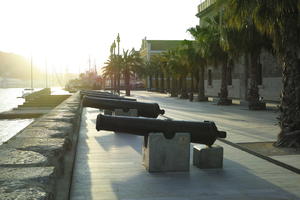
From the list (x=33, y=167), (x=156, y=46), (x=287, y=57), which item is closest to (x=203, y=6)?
(x=156, y=46)

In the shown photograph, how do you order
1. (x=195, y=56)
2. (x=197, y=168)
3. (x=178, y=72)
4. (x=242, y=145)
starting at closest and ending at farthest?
(x=197, y=168) → (x=242, y=145) → (x=195, y=56) → (x=178, y=72)

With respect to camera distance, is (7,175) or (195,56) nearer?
(7,175)

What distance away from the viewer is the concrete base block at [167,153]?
22.2 ft

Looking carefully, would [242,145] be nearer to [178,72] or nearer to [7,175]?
[7,175]

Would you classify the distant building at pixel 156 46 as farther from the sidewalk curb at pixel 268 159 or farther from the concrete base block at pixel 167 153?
the concrete base block at pixel 167 153

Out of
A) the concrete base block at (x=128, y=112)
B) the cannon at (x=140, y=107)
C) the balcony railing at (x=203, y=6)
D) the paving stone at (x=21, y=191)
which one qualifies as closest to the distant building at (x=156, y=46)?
the balcony railing at (x=203, y=6)

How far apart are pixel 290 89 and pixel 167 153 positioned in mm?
4685

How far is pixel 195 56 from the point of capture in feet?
114

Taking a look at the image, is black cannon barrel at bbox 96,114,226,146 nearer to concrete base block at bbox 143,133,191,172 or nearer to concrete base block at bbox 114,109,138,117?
concrete base block at bbox 143,133,191,172

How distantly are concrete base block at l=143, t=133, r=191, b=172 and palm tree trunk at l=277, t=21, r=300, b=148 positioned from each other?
3986mm

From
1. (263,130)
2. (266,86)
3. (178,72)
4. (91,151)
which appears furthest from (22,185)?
(178,72)

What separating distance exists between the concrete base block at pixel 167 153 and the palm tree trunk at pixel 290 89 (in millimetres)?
3986

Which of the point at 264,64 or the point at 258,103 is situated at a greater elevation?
the point at 264,64

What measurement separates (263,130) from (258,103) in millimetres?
11297
